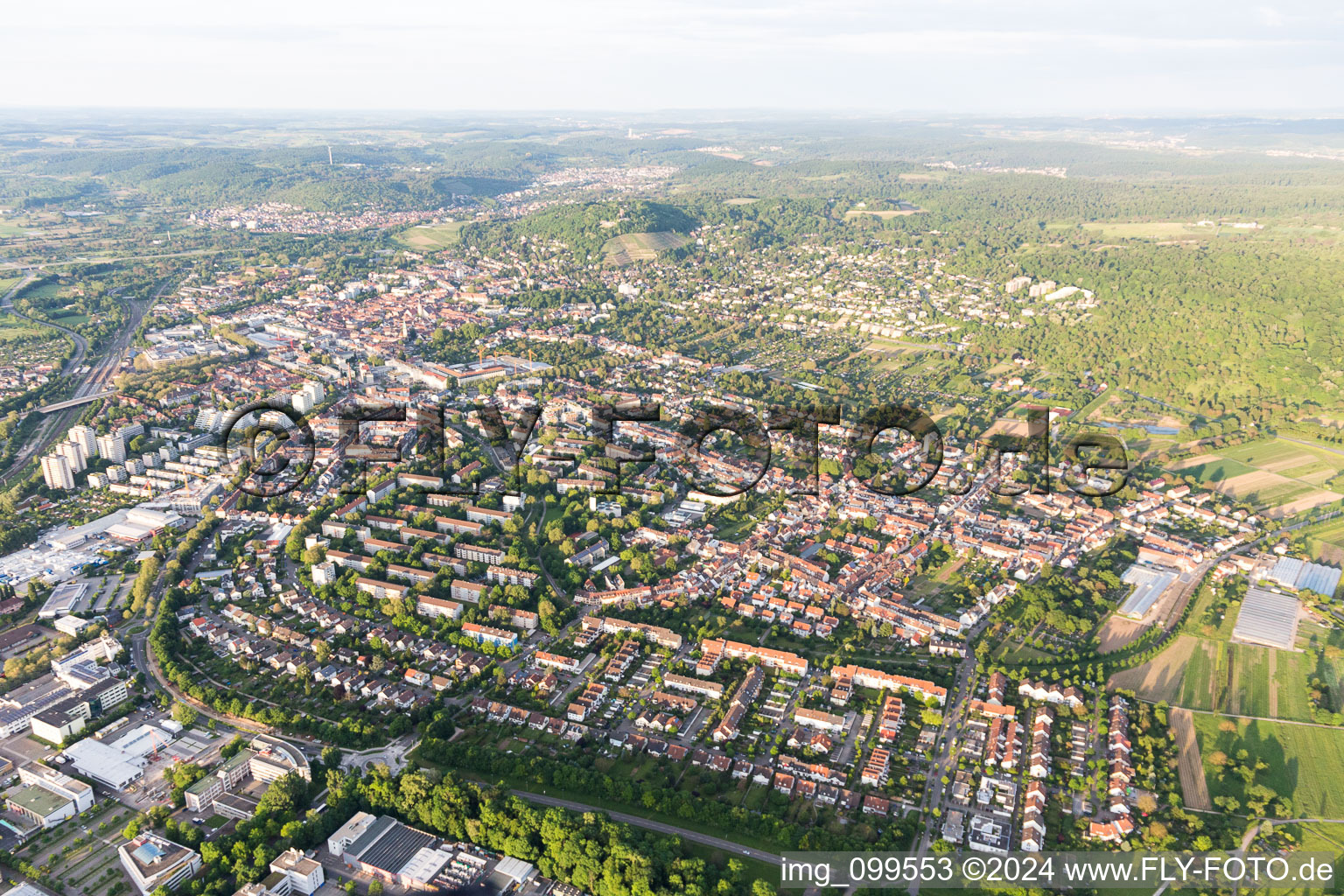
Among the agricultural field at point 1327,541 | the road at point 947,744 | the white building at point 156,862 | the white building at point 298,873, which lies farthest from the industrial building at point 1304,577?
the white building at point 156,862

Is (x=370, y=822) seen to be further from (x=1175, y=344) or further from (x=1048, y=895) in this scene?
(x=1175, y=344)

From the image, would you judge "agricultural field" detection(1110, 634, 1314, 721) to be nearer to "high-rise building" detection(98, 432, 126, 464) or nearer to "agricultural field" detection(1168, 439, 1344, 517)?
"agricultural field" detection(1168, 439, 1344, 517)

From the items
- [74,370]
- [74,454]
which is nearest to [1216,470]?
[74,454]

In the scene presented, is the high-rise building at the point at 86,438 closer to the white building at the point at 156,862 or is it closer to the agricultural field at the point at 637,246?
the white building at the point at 156,862

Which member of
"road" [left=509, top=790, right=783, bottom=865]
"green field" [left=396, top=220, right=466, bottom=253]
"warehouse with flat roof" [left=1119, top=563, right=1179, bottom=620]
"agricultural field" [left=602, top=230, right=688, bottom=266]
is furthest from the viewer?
"green field" [left=396, top=220, right=466, bottom=253]

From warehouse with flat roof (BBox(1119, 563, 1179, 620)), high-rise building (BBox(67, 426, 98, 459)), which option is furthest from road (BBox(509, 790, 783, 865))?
high-rise building (BBox(67, 426, 98, 459))
